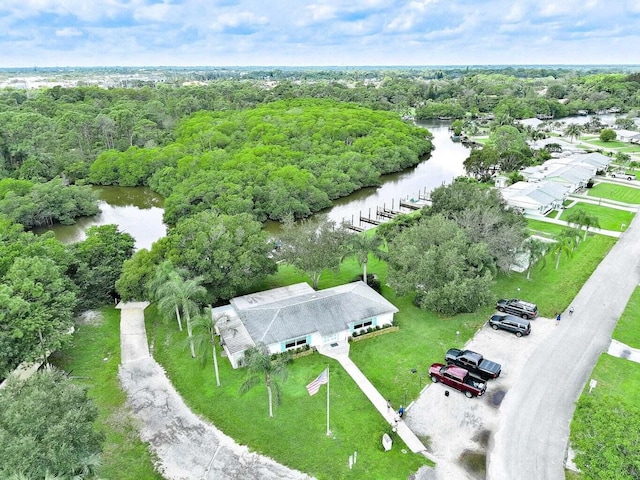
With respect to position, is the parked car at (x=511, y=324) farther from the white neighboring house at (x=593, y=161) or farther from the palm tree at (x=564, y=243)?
the white neighboring house at (x=593, y=161)

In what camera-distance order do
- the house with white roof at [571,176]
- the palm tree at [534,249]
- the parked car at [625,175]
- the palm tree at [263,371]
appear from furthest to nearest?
the parked car at [625,175], the house with white roof at [571,176], the palm tree at [534,249], the palm tree at [263,371]

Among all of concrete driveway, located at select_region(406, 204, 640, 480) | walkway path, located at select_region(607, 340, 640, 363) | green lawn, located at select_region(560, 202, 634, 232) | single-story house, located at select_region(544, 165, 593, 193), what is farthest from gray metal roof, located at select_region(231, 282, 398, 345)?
single-story house, located at select_region(544, 165, 593, 193)

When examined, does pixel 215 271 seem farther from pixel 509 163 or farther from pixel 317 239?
pixel 509 163

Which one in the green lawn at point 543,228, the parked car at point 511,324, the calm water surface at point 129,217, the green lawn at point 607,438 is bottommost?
the calm water surface at point 129,217

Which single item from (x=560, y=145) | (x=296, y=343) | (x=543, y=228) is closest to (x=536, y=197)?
(x=543, y=228)

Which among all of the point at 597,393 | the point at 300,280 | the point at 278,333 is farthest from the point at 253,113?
the point at 597,393

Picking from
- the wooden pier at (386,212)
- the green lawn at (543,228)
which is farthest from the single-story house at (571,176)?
the wooden pier at (386,212)

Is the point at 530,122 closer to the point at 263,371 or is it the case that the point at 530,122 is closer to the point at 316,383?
the point at 316,383
